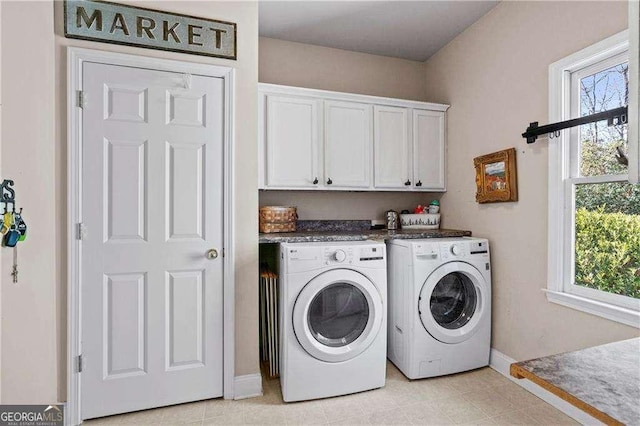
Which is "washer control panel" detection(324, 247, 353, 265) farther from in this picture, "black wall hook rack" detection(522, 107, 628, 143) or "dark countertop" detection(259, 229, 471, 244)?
"black wall hook rack" detection(522, 107, 628, 143)

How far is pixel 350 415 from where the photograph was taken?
194cm

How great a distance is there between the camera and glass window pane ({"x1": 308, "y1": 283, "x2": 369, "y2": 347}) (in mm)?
2135

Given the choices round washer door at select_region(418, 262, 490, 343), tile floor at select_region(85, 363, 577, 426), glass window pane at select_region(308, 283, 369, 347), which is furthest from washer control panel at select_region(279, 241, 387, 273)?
tile floor at select_region(85, 363, 577, 426)

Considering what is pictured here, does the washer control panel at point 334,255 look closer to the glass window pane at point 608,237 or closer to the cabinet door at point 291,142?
the cabinet door at point 291,142

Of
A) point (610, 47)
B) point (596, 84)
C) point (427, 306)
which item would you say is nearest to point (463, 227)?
point (427, 306)

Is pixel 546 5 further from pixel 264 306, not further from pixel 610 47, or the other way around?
pixel 264 306

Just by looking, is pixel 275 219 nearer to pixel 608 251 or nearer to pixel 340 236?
pixel 340 236

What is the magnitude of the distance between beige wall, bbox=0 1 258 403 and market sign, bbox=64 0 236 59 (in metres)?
0.04

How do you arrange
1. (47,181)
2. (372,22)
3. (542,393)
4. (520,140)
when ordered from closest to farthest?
(47,181) → (542,393) → (520,140) → (372,22)

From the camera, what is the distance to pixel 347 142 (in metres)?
2.83

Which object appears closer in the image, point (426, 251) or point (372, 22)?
point (426, 251)

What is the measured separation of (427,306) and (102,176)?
2.22m

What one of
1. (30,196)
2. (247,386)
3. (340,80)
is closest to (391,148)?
(340,80)

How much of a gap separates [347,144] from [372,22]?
1032 millimetres
